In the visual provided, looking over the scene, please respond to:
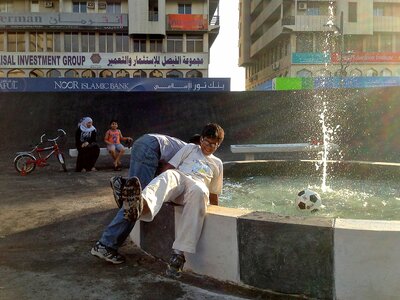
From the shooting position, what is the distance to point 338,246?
10.2 ft

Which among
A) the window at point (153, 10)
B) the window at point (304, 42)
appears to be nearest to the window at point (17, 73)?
the window at point (153, 10)

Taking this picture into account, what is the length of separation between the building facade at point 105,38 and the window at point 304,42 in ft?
30.6

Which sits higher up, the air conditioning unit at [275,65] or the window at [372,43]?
the window at [372,43]

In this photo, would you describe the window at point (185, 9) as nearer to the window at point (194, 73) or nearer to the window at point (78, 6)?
the window at point (194, 73)

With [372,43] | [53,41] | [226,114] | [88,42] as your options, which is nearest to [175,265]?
[226,114]

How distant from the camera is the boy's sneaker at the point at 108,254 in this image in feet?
13.3

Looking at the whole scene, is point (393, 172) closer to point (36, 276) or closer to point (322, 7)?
point (36, 276)

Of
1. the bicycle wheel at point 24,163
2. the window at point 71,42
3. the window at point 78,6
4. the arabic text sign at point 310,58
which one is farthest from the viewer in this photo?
the window at point 78,6

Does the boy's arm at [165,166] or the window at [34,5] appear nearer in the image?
the boy's arm at [165,166]

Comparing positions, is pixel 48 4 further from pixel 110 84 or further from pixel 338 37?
pixel 338 37

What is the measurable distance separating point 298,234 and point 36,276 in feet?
7.27

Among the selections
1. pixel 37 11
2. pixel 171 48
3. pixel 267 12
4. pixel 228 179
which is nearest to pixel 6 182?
pixel 228 179

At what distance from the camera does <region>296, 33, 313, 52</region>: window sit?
1875 inches

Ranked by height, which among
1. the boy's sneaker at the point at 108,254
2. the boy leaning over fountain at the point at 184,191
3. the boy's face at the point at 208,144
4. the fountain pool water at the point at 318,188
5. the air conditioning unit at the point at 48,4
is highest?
the air conditioning unit at the point at 48,4
